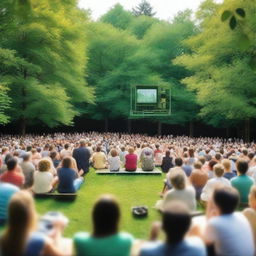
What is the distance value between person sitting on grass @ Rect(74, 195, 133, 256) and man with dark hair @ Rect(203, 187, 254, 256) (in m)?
1.05

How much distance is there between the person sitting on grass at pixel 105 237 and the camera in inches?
131

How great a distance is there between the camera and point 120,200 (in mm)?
9852

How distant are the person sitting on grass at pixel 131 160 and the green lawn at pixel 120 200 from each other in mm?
560

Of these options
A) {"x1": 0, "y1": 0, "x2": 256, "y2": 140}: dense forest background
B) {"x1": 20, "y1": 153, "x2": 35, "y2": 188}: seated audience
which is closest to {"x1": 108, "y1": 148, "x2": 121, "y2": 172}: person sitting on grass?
{"x1": 20, "y1": 153, "x2": 35, "y2": 188}: seated audience

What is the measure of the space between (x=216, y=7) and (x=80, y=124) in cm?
1964

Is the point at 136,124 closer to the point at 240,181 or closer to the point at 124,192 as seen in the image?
the point at 124,192

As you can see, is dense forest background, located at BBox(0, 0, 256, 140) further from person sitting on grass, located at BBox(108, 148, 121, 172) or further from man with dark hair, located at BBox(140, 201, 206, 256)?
man with dark hair, located at BBox(140, 201, 206, 256)

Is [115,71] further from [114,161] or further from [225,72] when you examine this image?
[114,161]

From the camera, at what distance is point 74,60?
1215 inches

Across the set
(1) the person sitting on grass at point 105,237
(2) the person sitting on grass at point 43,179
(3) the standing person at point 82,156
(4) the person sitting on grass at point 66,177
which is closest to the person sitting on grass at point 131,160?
(3) the standing person at point 82,156

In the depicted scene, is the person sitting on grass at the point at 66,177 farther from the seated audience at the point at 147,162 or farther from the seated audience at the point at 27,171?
the seated audience at the point at 147,162

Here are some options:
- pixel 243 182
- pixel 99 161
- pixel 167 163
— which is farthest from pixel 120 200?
pixel 99 161

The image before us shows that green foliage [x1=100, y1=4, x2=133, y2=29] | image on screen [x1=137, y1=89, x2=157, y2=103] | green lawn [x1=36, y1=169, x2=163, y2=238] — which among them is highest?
green foliage [x1=100, y1=4, x2=133, y2=29]

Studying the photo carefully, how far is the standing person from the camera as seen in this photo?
518 inches
